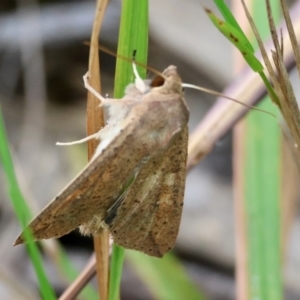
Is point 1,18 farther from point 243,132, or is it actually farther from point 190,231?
point 243,132

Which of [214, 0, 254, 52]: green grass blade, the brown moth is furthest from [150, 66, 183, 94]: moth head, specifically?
[214, 0, 254, 52]: green grass blade

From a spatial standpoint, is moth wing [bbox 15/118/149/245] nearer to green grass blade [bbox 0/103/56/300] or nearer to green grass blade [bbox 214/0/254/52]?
green grass blade [bbox 0/103/56/300]

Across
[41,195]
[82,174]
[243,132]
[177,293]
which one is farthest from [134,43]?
[41,195]

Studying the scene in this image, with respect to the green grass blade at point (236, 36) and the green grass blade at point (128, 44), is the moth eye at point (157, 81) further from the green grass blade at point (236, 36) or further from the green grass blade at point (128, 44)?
the green grass blade at point (236, 36)

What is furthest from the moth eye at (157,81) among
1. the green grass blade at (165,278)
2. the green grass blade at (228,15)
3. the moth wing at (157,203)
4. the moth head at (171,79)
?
the green grass blade at (165,278)

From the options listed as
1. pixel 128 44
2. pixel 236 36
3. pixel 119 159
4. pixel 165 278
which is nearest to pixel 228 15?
pixel 236 36

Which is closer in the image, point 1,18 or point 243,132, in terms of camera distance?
point 243,132

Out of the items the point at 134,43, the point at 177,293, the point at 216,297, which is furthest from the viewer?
the point at 216,297
